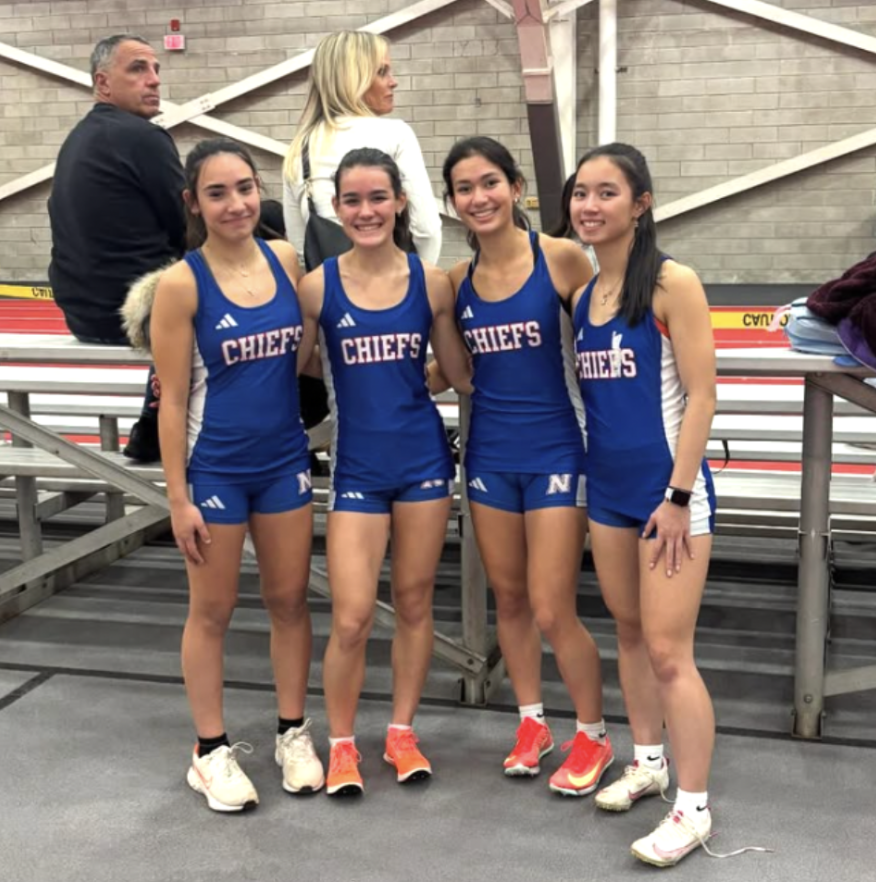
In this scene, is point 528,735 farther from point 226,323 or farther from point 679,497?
point 226,323

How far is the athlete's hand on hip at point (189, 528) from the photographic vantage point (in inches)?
90.9

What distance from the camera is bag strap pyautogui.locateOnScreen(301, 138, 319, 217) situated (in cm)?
256

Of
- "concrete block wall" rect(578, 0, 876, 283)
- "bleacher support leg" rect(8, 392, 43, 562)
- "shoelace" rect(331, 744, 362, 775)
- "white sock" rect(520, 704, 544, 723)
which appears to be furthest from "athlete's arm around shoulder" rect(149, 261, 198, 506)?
"concrete block wall" rect(578, 0, 876, 283)

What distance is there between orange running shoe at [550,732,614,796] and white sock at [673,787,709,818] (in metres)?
0.28

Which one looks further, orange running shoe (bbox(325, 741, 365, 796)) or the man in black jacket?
the man in black jacket

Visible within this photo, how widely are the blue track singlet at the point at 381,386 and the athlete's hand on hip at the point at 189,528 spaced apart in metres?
0.32

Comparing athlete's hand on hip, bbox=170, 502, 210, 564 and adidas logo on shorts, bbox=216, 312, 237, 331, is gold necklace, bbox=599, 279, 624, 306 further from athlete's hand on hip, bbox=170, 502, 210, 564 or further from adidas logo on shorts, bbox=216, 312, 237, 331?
athlete's hand on hip, bbox=170, 502, 210, 564

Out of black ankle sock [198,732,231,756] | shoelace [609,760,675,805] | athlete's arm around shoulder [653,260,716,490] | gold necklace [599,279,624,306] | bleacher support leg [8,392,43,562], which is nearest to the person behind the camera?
athlete's arm around shoulder [653,260,716,490]

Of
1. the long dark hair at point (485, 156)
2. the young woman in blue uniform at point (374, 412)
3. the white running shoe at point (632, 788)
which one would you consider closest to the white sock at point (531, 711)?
the white running shoe at point (632, 788)

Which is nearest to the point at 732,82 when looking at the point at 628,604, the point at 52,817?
the point at 628,604

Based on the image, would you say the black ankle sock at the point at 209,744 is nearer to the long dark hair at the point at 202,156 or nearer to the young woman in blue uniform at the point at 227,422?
the young woman in blue uniform at the point at 227,422

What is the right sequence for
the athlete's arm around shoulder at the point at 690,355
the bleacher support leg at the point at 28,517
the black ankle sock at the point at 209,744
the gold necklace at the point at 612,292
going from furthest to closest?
the bleacher support leg at the point at 28,517, the black ankle sock at the point at 209,744, the gold necklace at the point at 612,292, the athlete's arm around shoulder at the point at 690,355

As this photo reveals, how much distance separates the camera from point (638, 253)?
7.02 ft

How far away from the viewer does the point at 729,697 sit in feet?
9.96
